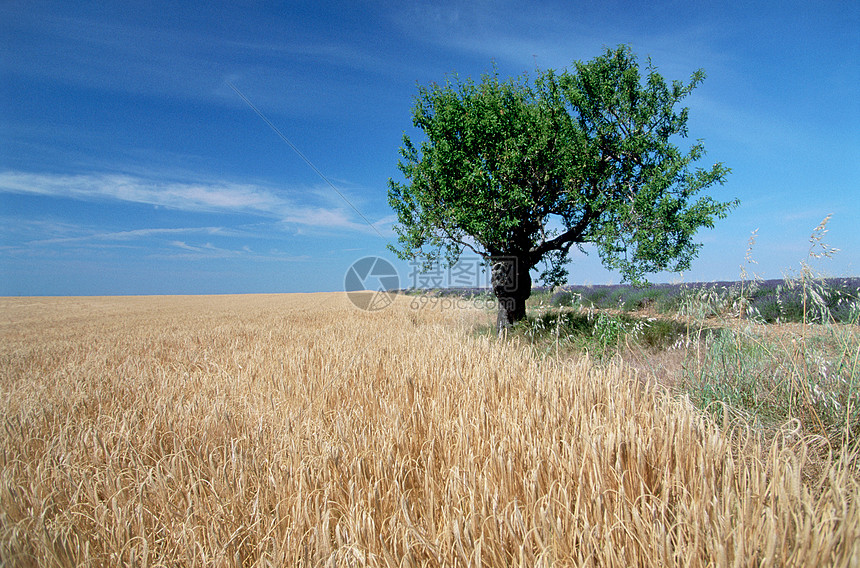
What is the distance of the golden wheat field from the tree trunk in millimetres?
6261

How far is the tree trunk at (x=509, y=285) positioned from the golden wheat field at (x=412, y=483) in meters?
6.26

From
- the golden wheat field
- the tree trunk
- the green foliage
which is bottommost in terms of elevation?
the golden wheat field

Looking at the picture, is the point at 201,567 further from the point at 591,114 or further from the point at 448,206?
the point at 591,114

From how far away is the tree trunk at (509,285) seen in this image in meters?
10.8

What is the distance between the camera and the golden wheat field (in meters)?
1.68

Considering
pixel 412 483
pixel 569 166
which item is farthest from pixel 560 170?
pixel 412 483

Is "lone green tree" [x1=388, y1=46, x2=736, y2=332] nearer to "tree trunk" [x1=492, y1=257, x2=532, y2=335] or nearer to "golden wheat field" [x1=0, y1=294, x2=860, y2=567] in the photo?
"tree trunk" [x1=492, y1=257, x2=532, y2=335]

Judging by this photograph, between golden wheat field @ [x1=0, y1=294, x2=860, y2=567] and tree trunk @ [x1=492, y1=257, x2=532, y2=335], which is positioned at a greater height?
tree trunk @ [x1=492, y1=257, x2=532, y2=335]

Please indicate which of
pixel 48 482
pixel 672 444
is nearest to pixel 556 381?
pixel 672 444

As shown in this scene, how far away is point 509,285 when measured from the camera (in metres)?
10.8

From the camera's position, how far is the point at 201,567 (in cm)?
184

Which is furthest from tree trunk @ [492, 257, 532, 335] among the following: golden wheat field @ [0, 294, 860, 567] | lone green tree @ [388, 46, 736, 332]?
golden wheat field @ [0, 294, 860, 567]

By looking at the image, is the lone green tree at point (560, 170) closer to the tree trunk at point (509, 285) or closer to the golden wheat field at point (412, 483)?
the tree trunk at point (509, 285)

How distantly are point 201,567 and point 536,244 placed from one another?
34.5ft
